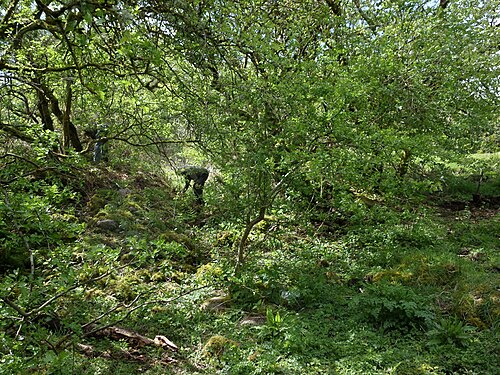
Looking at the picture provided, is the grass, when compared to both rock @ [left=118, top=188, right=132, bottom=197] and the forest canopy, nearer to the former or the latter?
the forest canopy

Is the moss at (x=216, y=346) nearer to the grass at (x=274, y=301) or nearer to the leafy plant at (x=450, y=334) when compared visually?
the grass at (x=274, y=301)

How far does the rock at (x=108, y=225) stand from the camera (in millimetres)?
6895

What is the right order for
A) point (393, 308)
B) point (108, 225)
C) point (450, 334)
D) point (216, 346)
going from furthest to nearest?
point (108, 225) < point (393, 308) < point (216, 346) < point (450, 334)

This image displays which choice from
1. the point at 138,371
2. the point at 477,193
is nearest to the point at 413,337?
the point at 138,371

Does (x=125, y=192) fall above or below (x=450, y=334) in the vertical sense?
above

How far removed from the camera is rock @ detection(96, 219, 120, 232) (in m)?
6.89

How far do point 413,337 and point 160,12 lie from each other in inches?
153

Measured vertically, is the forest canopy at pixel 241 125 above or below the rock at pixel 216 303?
above

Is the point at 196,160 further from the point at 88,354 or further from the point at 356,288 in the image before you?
the point at 88,354

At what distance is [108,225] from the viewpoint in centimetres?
695

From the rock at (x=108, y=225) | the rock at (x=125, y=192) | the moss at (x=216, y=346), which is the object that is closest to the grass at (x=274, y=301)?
the moss at (x=216, y=346)

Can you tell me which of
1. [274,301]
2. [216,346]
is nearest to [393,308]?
[274,301]

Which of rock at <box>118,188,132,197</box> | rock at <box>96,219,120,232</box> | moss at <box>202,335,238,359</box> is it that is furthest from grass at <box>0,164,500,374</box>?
rock at <box>118,188,132,197</box>

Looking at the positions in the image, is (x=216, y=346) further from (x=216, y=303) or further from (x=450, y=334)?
(x=450, y=334)
